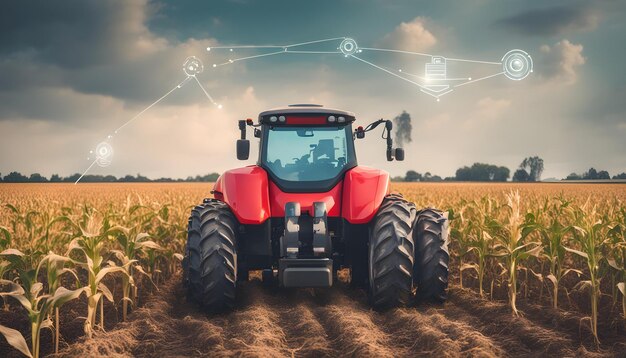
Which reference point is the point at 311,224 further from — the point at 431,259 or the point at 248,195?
the point at 431,259

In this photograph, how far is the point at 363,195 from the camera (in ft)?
20.7

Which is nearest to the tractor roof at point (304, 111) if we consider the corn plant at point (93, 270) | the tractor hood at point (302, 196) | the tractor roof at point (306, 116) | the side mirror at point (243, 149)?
the tractor roof at point (306, 116)

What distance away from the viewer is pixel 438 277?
20.9 ft

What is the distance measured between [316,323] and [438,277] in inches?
64.4

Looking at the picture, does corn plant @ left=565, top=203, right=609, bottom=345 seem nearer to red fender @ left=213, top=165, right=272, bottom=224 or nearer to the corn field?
the corn field

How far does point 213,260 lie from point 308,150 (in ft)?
6.48

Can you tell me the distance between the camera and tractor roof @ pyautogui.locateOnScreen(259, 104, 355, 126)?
6.90 meters

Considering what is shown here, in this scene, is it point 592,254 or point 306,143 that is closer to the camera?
point 592,254

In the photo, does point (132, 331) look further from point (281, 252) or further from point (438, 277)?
point (438, 277)

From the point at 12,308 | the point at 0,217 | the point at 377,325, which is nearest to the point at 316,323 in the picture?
the point at 377,325

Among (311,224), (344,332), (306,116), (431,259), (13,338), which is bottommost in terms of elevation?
(344,332)

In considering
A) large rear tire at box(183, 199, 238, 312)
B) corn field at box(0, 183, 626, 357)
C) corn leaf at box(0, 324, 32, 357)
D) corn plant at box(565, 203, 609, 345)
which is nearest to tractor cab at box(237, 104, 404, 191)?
large rear tire at box(183, 199, 238, 312)

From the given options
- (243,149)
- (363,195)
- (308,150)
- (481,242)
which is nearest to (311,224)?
(363,195)

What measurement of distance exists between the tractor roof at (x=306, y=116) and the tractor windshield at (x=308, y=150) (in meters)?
0.11
